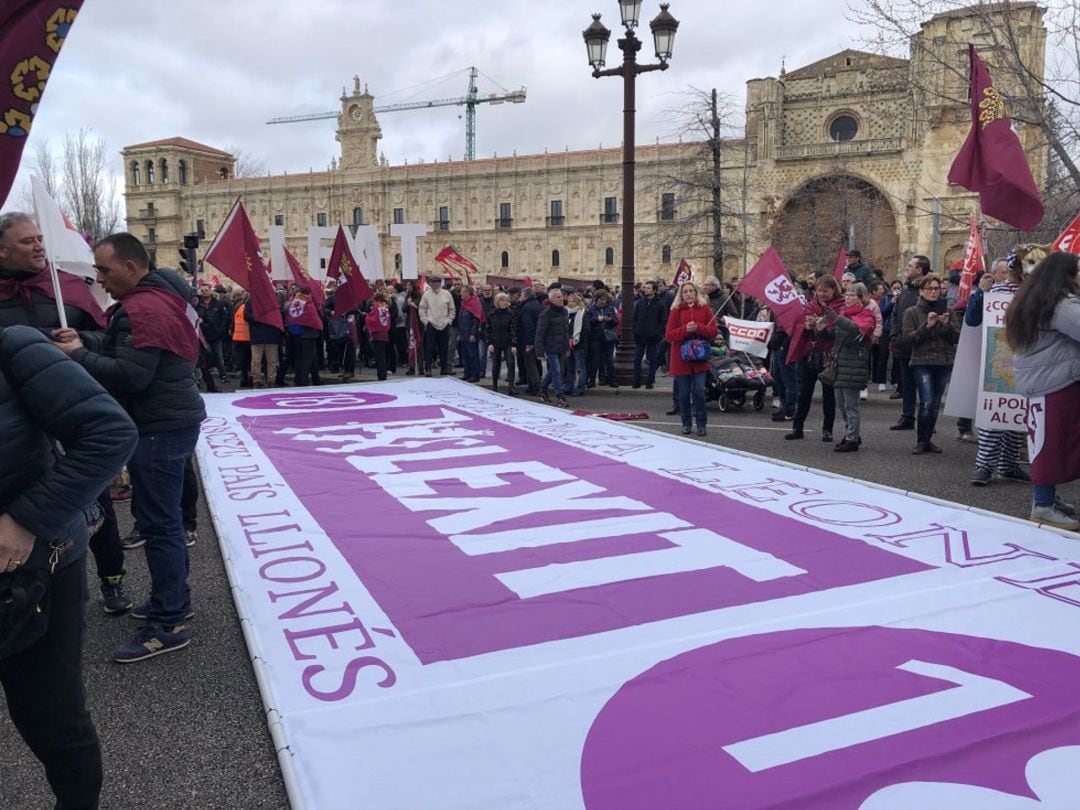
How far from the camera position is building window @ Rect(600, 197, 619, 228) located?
70062 millimetres

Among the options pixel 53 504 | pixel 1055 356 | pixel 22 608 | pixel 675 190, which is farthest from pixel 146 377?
pixel 675 190

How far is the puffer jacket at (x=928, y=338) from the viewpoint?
27.6ft

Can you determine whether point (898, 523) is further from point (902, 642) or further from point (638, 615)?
point (638, 615)

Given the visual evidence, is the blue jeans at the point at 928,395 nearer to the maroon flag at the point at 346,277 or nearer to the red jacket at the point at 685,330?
the red jacket at the point at 685,330

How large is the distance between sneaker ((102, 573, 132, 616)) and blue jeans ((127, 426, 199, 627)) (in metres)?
0.55

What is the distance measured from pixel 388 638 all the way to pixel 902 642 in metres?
2.29

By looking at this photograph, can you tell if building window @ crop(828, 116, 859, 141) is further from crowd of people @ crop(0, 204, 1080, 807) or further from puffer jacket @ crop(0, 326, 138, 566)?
puffer jacket @ crop(0, 326, 138, 566)

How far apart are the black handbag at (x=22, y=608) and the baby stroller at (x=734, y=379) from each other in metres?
10.2

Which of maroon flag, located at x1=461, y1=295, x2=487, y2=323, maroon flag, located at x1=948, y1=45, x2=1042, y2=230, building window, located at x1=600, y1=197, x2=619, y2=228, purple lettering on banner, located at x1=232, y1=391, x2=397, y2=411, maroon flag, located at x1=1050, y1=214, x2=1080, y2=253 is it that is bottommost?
purple lettering on banner, located at x1=232, y1=391, x2=397, y2=411

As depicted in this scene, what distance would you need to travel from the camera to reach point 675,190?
58.7m

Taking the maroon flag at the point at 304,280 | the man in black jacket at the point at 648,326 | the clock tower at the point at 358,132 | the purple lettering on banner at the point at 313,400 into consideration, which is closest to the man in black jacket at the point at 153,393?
the purple lettering on banner at the point at 313,400

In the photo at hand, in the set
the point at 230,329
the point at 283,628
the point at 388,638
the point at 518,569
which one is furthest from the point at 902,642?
the point at 230,329

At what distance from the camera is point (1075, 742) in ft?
9.34

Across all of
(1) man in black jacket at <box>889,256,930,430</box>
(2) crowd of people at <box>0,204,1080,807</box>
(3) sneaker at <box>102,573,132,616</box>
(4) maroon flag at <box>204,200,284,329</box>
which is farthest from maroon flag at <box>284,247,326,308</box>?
(3) sneaker at <box>102,573,132,616</box>
